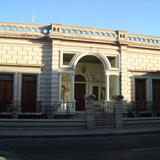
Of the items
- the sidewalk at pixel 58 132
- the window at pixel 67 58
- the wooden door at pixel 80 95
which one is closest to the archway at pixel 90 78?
the wooden door at pixel 80 95

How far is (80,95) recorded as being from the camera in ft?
93.0

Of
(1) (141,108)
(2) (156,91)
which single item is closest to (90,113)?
(1) (141,108)

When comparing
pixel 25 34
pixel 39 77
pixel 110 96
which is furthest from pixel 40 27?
pixel 110 96

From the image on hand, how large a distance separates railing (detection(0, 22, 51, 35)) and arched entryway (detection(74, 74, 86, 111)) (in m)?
5.26

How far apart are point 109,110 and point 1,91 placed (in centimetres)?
752

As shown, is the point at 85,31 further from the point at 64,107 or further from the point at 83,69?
the point at 64,107

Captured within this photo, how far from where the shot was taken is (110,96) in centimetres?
2747

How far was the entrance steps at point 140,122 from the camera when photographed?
2320cm

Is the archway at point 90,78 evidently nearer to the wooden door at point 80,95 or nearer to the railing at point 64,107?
the wooden door at point 80,95

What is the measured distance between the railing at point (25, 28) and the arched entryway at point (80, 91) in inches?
207

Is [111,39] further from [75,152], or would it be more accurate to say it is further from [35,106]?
[75,152]

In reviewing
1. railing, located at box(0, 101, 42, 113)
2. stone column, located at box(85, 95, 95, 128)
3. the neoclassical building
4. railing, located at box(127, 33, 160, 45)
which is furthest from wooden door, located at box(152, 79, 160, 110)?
railing, located at box(0, 101, 42, 113)

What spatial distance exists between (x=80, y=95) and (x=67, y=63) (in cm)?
272

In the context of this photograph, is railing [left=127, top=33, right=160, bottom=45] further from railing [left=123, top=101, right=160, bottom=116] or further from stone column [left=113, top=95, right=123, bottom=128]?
stone column [left=113, top=95, right=123, bottom=128]
